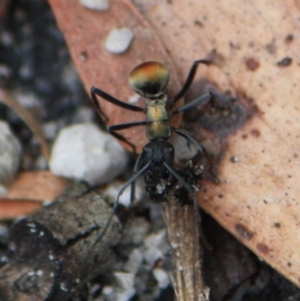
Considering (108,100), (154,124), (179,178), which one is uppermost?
(108,100)

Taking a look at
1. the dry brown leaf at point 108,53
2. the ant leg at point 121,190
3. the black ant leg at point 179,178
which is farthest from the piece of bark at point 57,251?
the dry brown leaf at point 108,53

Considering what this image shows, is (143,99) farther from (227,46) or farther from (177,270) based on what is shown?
(177,270)

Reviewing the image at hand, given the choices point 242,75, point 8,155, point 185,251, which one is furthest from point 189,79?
point 8,155

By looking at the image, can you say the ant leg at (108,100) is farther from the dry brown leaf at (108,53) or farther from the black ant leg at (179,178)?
the black ant leg at (179,178)

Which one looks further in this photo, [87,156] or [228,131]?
[87,156]

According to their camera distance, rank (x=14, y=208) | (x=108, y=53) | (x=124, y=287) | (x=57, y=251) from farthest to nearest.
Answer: (x=108, y=53)
(x=14, y=208)
(x=124, y=287)
(x=57, y=251)

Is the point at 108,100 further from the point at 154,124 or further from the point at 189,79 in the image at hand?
the point at 189,79

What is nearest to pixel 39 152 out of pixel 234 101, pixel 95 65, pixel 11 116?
pixel 11 116
